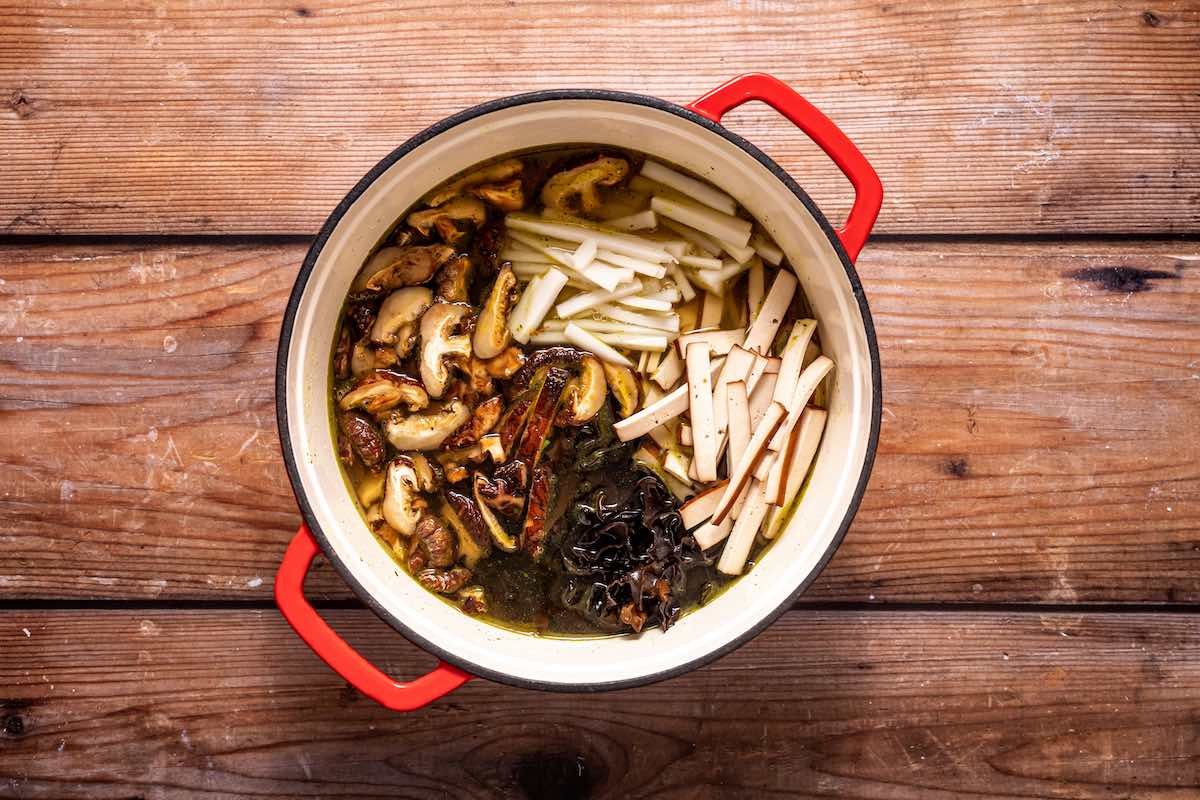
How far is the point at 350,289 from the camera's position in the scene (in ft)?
4.39

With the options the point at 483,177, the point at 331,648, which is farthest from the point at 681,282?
the point at 331,648

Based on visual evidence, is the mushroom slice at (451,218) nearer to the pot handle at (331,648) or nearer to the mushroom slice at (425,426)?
the mushroom slice at (425,426)

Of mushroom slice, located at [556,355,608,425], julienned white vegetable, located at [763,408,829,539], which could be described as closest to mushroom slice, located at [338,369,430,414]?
mushroom slice, located at [556,355,608,425]

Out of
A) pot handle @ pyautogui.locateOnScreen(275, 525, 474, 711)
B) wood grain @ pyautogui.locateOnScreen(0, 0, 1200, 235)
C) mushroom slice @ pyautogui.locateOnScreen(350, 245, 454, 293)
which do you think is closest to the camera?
pot handle @ pyautogui.locateOnScreen(275, 525, 474, 711)

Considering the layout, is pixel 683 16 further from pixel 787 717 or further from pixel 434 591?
pixel 787 717

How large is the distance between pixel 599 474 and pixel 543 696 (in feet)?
1.36

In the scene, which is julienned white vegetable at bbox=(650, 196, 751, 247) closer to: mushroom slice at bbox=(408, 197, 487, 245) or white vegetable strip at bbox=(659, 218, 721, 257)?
white vegetable strip at bbox=(659, 218, 721, 257)

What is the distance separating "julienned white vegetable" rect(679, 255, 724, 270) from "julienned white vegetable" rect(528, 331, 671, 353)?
5.0 inches

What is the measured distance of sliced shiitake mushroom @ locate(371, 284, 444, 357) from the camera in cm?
137

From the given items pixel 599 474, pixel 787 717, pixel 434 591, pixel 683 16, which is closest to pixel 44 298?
pixel 434 591

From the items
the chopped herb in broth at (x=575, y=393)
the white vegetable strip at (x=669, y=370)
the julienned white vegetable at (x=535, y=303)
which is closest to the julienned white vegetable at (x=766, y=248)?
the chopped herb in broth at (x=575, y=393)

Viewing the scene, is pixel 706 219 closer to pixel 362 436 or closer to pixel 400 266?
pixel 400 266

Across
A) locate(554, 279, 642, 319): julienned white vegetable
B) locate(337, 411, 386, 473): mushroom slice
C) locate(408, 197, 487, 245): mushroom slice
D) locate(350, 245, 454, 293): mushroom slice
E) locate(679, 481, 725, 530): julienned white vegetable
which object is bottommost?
locate(679, 481, 725, 530): julienned white vegetable

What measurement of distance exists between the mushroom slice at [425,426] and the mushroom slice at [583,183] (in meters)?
0.37
